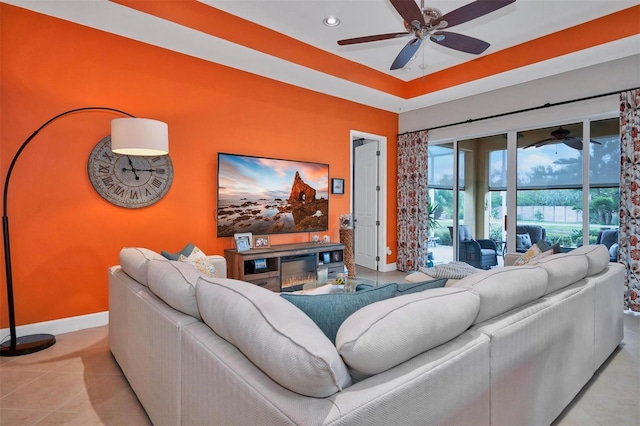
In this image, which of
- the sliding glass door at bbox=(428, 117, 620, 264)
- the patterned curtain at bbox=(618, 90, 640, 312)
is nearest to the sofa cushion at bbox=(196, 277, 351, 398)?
the sliding glass door at bbox=(428, 117, 620, 264)

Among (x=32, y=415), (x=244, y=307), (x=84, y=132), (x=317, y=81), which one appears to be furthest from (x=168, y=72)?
(x=244, y=307)

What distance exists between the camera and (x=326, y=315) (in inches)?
50.6

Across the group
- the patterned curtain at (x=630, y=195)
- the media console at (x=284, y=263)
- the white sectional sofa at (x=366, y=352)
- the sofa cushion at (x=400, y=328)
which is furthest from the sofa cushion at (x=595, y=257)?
the media console at (x=284, y=263)

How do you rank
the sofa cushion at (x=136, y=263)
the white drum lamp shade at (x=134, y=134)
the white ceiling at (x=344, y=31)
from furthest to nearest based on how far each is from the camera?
the white ceiling at (x=344, y=31) → the white drum lamp shade at (x=134, y=134) → the sofa cushion at (x=136, y=263)

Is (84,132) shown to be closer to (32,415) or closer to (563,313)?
(32,415)

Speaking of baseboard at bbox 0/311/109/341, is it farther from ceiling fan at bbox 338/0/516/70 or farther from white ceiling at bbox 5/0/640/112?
ceiling fan at bbox 338/0/516/70

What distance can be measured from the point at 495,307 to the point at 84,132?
379 centimetres

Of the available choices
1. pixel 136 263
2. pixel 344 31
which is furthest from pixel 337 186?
pixel 136 263

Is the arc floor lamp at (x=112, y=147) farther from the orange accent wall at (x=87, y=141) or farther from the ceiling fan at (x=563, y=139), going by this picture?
the ceiling fan at (x=563, y=139)

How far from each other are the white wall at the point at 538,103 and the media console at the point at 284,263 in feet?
9.07

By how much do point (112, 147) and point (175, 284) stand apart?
2061 mm

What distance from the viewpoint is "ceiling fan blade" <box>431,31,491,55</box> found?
303cm

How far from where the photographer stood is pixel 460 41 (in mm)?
3158

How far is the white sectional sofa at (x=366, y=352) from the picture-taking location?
3.07 feet
